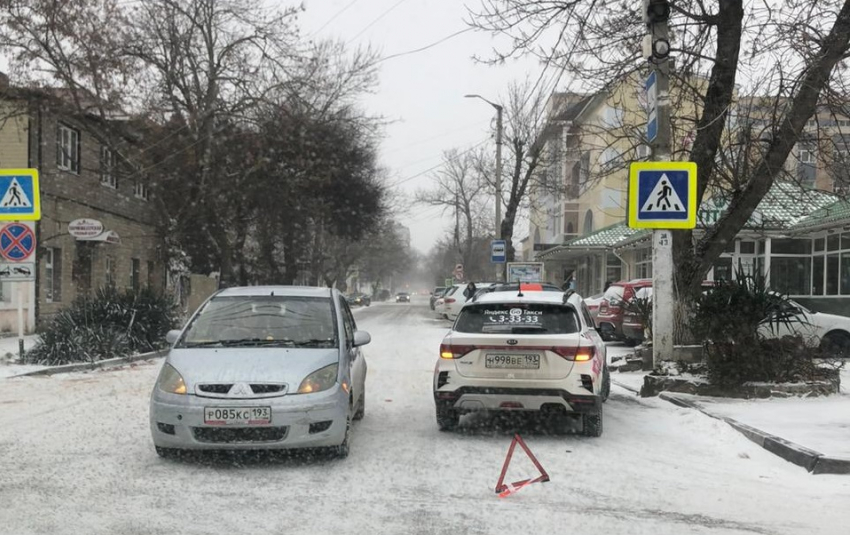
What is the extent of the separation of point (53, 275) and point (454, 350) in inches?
755

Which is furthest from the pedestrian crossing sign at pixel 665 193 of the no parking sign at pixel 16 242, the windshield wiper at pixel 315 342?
the no parking sign at pixel 16 242

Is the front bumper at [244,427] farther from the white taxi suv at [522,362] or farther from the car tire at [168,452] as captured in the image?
the white taxi suv at [522,362]

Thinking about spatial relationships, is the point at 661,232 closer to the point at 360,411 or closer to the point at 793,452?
the point at 793,452

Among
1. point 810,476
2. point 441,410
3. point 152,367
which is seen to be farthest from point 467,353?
point 152,367

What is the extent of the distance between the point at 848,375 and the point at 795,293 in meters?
12.2

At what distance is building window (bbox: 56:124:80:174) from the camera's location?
890 inches

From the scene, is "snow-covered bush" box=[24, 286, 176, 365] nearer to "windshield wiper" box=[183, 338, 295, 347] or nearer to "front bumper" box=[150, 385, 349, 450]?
"windshield wiper" box=[183, 338, 295, 347]

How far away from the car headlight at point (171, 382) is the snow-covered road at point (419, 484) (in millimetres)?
655

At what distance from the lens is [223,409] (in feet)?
19.8

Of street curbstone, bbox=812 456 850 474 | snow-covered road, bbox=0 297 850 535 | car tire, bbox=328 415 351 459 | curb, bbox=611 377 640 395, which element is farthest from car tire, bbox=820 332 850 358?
car tire, bbox=328 415 351 459

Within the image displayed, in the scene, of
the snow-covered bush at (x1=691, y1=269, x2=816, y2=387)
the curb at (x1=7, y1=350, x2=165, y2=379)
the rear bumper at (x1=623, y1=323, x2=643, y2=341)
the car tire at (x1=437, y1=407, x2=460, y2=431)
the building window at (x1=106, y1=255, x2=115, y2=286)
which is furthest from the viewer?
the building window at (x1=106, y1=255, x2=115, y2=286)

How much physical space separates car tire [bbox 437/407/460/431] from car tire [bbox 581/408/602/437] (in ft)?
4.34

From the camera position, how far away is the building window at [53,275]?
885 inches

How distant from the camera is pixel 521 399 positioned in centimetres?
735
